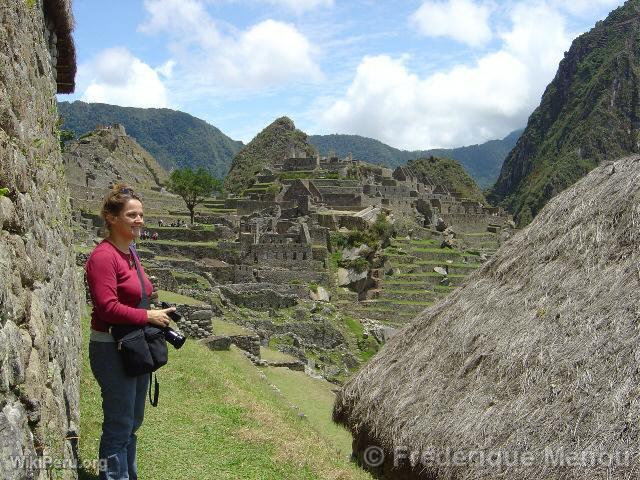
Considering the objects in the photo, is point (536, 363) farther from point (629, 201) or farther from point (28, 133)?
point (28, 133)

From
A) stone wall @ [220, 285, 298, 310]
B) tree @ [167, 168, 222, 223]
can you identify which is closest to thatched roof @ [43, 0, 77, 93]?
stone wall @ [220, 285, 298, 310]

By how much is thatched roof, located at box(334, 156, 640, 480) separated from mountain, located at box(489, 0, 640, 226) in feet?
372

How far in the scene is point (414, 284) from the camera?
3017cm

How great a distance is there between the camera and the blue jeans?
3.66m

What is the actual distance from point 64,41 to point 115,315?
4573mm

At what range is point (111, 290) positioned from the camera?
11.8 ft

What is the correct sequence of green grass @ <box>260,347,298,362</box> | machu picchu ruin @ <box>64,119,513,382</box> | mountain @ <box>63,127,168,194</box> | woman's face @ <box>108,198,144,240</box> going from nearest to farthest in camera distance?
→ woman's face @ <box>108,198,144,240</box>, green grass @ <box>260,347,298,362</box>, machu picchu ruin @ <box>64,119,513,382</box>, mountain @ <box>63,127,168,194</box>

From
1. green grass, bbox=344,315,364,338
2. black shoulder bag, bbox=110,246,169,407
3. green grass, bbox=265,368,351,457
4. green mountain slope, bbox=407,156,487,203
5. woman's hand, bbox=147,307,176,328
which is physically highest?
green mountain slope, bbox=407,156,487,203

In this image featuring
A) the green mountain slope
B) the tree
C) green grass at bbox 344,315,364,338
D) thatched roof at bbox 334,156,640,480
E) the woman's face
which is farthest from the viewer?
the green mountain slope

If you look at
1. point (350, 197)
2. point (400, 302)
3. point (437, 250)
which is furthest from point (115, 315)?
point (350, 197)

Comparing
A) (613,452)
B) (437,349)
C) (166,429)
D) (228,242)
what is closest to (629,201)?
(437,349)

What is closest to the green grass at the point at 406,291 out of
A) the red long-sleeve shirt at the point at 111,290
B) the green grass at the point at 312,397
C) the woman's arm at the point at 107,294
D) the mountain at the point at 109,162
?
the green grass at the point at 312,397

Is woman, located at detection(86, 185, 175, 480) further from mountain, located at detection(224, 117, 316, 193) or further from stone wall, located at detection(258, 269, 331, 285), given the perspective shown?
mountain, located at detection(224, 117, 316, 193)

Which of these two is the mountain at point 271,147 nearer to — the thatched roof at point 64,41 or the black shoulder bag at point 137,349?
the thatched roof at point 64,41
